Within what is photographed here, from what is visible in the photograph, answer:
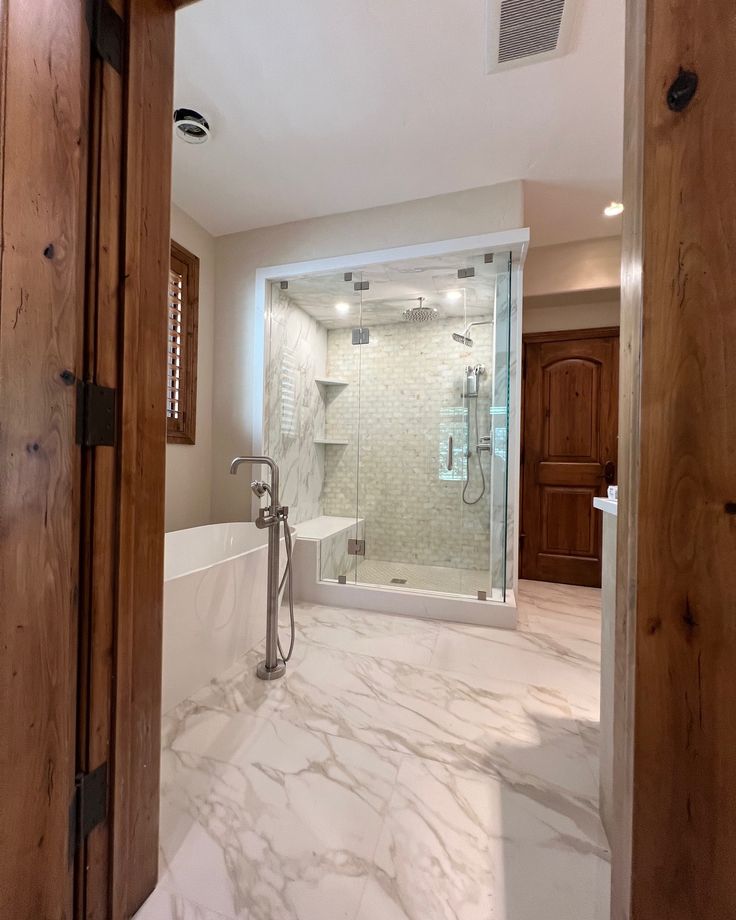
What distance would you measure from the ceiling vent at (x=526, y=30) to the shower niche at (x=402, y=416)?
2.82 ft

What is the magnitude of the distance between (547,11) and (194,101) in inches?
61.6

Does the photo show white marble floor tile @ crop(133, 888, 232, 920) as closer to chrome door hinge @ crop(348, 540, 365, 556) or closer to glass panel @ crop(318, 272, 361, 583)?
chrome door hinge @ crop(348, 540, 365, 556)

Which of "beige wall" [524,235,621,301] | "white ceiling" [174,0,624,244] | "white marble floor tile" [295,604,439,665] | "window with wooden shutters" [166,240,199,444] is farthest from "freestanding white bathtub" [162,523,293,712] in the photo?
"beige wall" [524,235,621,301]

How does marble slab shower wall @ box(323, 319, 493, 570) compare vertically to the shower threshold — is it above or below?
Result: above

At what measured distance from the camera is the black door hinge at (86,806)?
71 cm

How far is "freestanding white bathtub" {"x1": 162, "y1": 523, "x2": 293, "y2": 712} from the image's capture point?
4.94ft

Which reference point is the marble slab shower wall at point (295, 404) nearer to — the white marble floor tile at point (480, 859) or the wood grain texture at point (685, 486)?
the white marble floor tile at point (480, 859)

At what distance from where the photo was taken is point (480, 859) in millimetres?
971

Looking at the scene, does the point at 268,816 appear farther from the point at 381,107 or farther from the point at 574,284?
the point at 574,284

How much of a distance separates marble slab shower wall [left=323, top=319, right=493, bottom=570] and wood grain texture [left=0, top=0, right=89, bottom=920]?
277cm

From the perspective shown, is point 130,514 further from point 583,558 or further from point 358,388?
point 583,558

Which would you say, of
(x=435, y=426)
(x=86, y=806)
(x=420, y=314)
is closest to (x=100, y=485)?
(x=86, y=806)

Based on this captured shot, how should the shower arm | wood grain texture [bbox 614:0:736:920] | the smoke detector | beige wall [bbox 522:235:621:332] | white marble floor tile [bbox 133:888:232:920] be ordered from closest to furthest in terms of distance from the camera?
wood grain texture [bbox 614:0:736:920]
white marble floor tile [bbox 133:888:232:920]
the smoke detector
the shower arm
beige wall [bbox 522:235:621:332]

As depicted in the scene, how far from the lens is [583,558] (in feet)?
10.7
